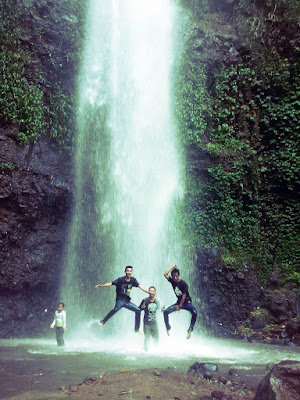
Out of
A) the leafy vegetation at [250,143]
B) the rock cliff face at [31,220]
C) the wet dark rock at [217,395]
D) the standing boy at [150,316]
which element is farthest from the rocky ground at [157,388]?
the leafy vegetation at [250,143]

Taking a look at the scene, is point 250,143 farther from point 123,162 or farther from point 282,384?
point 282,384

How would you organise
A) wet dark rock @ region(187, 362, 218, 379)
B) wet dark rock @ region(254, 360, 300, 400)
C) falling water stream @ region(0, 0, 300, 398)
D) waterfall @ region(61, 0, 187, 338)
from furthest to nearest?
1. waterfall @ region(61, 0, 187, 338)
2. falling water stream @ region(0, 0, 300, 398)
3. wet dark rock @ region(187, 362, 218, 379)
4. wet dark rock @ region(254, 360, 300, 400)

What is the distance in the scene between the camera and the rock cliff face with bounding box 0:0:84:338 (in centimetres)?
1123

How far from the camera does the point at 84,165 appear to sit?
13469 millimetres

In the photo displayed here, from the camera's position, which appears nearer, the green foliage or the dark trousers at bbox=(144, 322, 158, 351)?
the dark trousers at bbox=(144, 322, 158, 351)

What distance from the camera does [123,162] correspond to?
44.7ft

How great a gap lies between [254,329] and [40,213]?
813cm

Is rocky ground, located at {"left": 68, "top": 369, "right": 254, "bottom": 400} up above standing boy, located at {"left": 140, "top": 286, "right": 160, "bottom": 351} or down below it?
below

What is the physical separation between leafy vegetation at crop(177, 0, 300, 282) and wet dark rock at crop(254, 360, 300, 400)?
836 centimetres

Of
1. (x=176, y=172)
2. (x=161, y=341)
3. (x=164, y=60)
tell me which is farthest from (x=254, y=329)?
(x=164, y=60)

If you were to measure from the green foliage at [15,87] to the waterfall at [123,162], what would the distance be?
1.86 meters

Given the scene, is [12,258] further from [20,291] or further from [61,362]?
[61,362]

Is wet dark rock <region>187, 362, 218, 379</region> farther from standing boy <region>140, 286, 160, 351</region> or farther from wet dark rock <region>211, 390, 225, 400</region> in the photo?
standing boy <region>140, 286, 160, 351</region>

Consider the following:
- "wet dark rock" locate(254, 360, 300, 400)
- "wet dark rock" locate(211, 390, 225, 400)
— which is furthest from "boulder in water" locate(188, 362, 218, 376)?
"wet dark rock" locate(254, 360, 300, 400)
